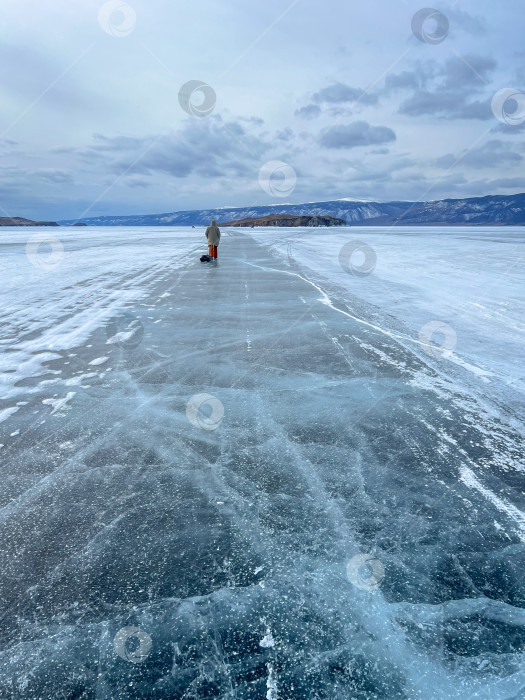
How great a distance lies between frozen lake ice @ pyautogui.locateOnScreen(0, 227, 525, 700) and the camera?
1.83 m

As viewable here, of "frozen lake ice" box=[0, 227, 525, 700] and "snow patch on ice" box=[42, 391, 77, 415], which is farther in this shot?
"snow patch on ice" box=[42, 391, 77, 415]

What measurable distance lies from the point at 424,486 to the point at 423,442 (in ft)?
2.16

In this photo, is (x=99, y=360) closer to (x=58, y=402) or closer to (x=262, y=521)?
A: (x=58, y=402)

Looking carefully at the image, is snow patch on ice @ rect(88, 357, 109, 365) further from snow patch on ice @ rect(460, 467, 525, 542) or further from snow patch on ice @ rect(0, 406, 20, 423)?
snow patch on ice @ rect(460, 467, 525, 542)

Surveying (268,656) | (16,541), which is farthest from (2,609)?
(268,656)

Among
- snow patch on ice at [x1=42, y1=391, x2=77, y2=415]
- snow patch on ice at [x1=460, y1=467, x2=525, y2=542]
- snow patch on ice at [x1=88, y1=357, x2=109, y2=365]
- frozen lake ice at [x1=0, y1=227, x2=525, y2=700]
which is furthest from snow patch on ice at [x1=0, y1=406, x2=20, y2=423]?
snow patch on ice at [x1=460, y1=467, x2=525, y2=542]

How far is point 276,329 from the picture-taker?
7289 mm

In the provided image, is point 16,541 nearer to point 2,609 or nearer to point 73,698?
point 2,609

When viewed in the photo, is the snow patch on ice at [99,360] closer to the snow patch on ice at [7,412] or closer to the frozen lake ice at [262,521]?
the frozen lake ice at [262,521]

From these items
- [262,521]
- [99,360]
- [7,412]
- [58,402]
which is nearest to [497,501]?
[262,521]

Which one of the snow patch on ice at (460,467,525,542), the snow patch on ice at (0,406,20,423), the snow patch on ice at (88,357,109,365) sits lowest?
the snow patch on ice at (88,357,109,365)

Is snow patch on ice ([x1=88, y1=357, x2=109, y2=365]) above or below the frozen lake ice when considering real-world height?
below

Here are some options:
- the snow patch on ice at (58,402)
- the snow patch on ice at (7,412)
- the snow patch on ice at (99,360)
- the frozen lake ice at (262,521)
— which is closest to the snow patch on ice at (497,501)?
the frozen lake ice at (262,521)

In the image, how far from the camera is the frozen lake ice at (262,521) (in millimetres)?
1832
